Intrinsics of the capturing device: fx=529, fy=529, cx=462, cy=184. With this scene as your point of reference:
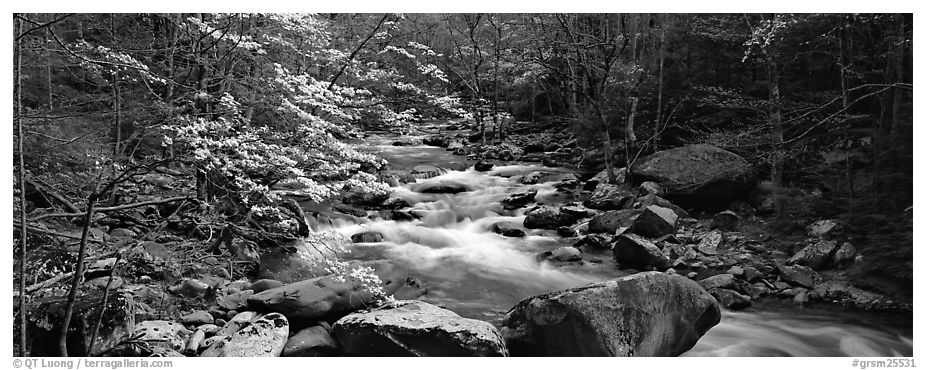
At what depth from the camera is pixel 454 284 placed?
666 centimetres

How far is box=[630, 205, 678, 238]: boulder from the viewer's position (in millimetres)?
8141

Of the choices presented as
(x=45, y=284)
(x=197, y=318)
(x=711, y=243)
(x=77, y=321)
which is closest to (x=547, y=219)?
(x=711, y=243)

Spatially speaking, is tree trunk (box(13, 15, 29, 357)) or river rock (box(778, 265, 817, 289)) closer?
tree trunk (box(13, 15, 29, 357))

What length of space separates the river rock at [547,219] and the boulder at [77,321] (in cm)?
650

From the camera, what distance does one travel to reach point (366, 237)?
7961mm

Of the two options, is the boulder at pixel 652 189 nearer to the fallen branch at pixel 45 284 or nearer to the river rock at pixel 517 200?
the river rock at pixel 517 200

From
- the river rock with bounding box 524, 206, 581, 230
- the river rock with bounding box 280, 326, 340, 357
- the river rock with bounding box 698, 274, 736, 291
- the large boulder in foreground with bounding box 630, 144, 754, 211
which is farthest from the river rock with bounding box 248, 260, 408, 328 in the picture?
the large boulder in foreground with bounding box 630, 144, 754, 211

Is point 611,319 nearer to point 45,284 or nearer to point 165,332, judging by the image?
point 165,332

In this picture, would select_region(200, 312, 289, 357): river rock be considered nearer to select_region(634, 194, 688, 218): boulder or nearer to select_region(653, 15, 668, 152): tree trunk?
select_region(634, 194, 688, 218): boulder

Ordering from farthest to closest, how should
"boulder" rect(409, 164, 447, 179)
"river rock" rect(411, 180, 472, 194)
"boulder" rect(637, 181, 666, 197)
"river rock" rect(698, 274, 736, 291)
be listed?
"boulder" rect(409, 164, 447, 179) → "river rock" rect(411, 180, 472, 194) → "boulder" rect(637, 181, 666, 197) → "river rock" rect(698, 274, 736, 291)

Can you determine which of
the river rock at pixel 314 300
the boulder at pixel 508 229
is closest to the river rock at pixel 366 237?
the boulder at pixel 508 229

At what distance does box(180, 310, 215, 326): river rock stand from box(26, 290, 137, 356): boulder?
0.83 meters

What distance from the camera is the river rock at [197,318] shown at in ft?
14.5

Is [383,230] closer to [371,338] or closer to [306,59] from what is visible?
[306,59]
